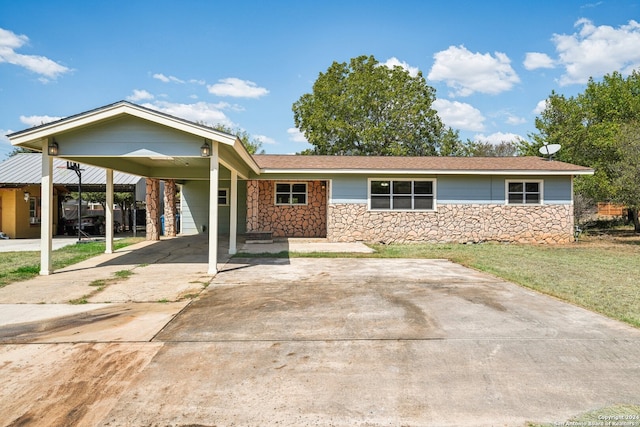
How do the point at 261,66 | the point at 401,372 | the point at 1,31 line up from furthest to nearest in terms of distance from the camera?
1. the point at 261,66
2. the point at 1,31
3. the point at 401,372

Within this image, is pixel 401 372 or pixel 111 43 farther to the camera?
pixel 111 43

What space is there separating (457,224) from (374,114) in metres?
19.6

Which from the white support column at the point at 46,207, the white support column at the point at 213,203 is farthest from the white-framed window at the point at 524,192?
the white support column at the point at 46,207

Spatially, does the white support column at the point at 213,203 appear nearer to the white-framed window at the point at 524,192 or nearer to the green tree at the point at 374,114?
the white-framed window at the point at 524,192

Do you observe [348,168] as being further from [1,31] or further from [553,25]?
[1,31]

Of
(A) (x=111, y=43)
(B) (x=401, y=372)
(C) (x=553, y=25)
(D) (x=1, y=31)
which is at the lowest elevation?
(B) (x=401, y=372)

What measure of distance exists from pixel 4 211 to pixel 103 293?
14576mm

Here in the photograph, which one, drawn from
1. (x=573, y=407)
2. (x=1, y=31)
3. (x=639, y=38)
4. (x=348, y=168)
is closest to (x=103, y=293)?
(x=573, y=407)

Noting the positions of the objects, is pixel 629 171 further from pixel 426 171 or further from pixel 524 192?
pixel 426 171

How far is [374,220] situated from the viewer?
14383 mm

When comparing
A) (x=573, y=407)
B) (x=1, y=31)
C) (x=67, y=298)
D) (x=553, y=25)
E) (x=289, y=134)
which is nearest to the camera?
(x=573, y=407)

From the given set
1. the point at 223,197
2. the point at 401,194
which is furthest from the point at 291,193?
the point at 401,194

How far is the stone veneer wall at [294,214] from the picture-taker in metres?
16.3

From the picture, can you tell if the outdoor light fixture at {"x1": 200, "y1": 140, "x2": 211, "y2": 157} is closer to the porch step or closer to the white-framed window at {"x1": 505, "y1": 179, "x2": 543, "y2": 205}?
the porch step
